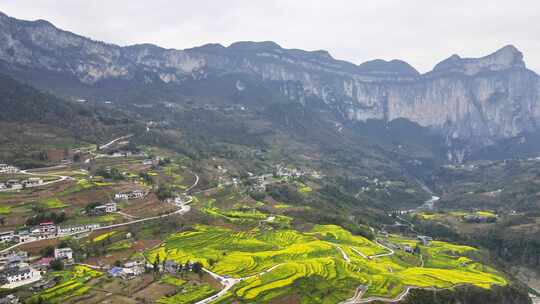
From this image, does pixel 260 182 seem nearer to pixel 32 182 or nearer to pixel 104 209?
pixel 104 209

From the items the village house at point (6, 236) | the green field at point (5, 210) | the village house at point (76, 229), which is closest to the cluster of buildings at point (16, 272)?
the village house at point (6, 236)

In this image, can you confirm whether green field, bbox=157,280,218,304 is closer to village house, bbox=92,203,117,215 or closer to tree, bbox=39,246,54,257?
tree, bbox=39,246,54,257

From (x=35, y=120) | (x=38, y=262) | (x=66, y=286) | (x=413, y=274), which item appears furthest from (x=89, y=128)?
(x=413, y=274)

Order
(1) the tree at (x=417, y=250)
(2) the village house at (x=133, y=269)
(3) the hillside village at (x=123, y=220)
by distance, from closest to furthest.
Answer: (3) the hillside village at (x=123, y=220), (2) the village house at (x=133, y=269), (1) the tree at (x=417, y=250)

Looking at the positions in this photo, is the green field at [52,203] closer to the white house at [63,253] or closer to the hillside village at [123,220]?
the hillside village at [123,220]

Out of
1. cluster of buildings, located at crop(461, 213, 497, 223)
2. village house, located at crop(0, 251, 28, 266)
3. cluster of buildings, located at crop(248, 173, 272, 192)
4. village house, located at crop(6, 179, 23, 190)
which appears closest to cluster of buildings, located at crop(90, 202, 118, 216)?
village house, located at crop(6, 179, 23, 190)

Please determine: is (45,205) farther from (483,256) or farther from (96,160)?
(483,256)
